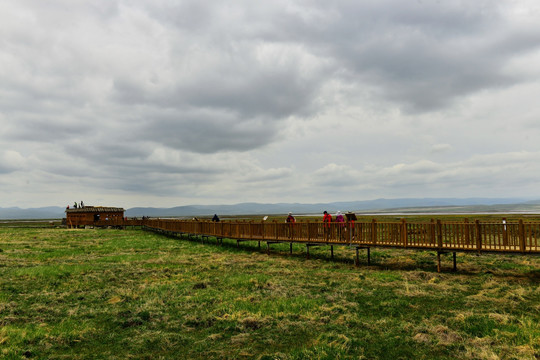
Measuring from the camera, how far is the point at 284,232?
67.4ft

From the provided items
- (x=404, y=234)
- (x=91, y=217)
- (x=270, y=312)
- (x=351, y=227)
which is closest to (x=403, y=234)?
(x=404, y=234)

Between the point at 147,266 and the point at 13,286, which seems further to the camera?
the point at 147,266

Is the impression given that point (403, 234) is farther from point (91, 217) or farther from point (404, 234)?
point (91, 217)

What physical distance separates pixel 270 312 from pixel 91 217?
52575 millimetres

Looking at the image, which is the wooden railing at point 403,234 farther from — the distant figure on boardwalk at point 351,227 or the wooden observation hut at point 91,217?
the wooden observation hut at point 91,217

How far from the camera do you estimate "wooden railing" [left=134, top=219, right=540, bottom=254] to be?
1300cm

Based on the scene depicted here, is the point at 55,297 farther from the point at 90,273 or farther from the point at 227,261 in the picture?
the point at 227,261

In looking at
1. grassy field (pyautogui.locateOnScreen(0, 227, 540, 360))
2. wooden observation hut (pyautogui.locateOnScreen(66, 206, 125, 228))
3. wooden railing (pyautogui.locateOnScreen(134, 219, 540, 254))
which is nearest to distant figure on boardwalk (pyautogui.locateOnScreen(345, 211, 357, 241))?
wooden railing (pyautogui.locateOnScreen(134, 219, 540, 254))

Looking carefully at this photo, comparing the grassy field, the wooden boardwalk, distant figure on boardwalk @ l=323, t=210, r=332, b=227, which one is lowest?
the grassy field

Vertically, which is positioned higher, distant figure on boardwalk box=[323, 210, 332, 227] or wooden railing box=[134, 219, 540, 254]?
distant figure on boardwalk box=[323, 210, 332, 227]

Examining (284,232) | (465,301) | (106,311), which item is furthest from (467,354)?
(284,232)

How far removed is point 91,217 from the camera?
53281mm

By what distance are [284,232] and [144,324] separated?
42.8ft

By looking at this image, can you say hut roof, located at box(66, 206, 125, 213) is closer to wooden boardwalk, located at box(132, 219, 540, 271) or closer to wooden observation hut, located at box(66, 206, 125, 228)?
wooden observation hut, located at box(66, 206, 125, 228)
